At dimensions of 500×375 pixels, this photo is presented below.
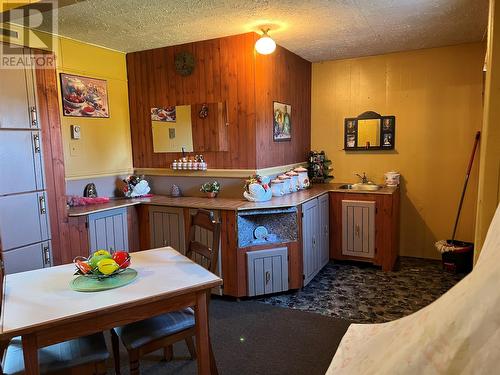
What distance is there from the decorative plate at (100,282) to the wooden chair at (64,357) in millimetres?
295

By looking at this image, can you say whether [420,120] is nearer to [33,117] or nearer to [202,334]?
[202,334]

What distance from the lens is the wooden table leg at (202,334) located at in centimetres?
182

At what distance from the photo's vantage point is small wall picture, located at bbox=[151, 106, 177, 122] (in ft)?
13.1

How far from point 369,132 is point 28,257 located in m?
3.83

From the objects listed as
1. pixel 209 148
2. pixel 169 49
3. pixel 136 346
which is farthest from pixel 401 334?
pixel 169 49

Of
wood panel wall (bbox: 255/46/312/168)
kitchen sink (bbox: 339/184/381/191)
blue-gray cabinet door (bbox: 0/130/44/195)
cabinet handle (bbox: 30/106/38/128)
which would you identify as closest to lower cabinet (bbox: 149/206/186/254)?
wood panel wall (bbox: 255/46/312/168)

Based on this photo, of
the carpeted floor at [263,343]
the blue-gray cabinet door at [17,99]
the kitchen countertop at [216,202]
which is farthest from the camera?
the kitchen countertop at [216,202]

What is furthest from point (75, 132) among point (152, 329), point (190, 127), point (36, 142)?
point (152, 329)

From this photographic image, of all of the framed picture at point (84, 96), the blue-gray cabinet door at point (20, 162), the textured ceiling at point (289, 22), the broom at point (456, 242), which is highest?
the textured ceiling at point (289, 22)

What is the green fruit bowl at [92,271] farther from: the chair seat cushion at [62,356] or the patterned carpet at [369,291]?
the patterned carpet at [369,291]

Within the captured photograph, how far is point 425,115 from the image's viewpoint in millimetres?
4238

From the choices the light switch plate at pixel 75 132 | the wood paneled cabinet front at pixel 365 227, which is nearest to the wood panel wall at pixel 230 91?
the light switch plate at pixel 75 132

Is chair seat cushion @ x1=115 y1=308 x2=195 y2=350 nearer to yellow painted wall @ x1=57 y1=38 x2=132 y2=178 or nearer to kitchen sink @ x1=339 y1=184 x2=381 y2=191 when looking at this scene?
yellow painted wall @ x1=57 y1=38 x2=132 y2=178

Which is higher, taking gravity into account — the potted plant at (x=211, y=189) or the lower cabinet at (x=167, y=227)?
the potted plant at (x=211, y=189)
